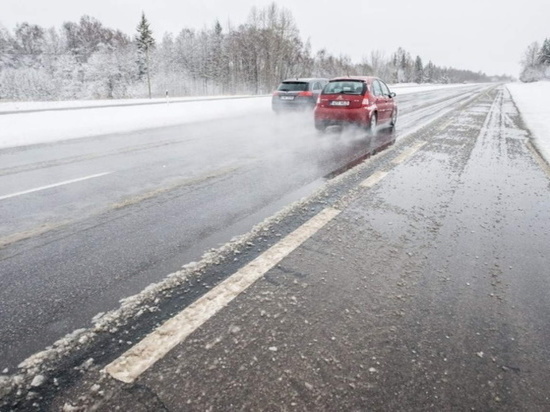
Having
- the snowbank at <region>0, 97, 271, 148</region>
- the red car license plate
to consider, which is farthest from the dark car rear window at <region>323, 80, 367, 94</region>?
the snowbank at <region>0, 97, 271, 148</region>

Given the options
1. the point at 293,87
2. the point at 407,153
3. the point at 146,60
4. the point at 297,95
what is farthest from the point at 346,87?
the point at 146,60

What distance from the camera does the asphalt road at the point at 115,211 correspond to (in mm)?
2258

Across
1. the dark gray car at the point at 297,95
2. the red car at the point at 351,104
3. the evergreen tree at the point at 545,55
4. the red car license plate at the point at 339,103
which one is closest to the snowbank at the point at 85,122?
the dark gray car at the point at 297,95

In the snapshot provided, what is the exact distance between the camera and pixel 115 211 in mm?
3898

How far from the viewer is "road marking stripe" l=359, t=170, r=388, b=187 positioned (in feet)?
16.5

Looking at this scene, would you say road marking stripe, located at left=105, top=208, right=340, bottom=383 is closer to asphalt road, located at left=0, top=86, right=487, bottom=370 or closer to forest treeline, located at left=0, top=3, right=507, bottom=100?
asphalt road, located at left=0, top=86, right=487, bottom=370

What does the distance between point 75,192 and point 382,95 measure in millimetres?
9089

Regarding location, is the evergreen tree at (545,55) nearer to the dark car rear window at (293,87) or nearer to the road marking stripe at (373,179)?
the dark car rear window at (293,87)

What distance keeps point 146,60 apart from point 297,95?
172ft

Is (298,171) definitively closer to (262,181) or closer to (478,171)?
(262,181)

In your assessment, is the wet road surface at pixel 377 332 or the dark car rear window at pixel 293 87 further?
the dark car rear window at pixel 293 87

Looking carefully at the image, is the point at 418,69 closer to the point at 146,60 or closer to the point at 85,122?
the point at 146,60

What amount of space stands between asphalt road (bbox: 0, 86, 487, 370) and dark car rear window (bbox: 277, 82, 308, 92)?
7.24 m

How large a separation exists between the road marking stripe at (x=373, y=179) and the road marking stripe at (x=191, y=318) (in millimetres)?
2238
